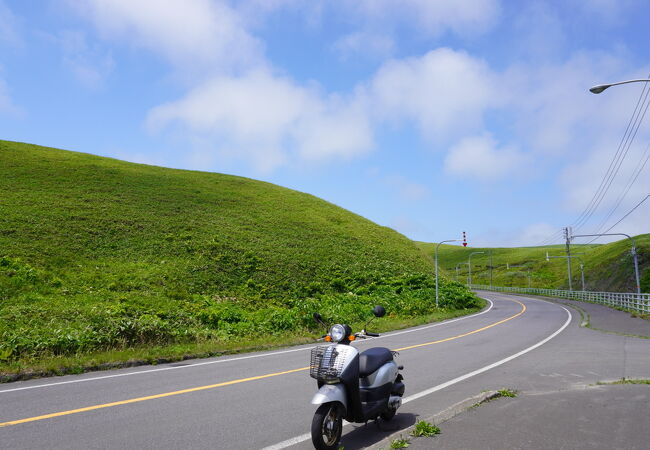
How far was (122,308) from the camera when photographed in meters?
19.3

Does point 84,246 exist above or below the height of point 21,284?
above

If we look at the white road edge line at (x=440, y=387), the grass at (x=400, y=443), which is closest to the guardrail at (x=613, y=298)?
the white road edge line at (x=440, y=387)

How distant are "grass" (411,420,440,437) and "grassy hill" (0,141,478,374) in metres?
8.30

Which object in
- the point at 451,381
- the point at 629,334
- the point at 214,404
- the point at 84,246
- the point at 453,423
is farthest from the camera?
the point at 84,246

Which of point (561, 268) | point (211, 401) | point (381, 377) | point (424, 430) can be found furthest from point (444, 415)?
point (561, 268)

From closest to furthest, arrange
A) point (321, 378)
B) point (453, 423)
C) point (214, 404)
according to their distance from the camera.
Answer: point (321, 378), point (453, 423), point (214, 404)

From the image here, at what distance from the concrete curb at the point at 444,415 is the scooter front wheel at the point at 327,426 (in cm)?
44

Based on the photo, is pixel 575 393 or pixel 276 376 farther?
pixel 276 376

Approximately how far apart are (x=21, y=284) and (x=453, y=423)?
898 inches

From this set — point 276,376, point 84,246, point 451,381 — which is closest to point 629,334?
point 451,381

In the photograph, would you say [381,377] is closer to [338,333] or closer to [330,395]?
[338,333]

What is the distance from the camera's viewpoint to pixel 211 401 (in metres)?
7.33

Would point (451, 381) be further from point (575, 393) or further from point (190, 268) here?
point (190, 268)

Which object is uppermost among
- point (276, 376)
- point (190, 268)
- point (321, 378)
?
point (190, 268)
